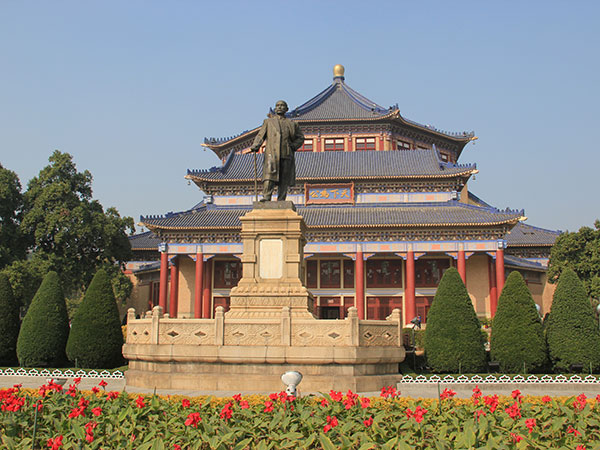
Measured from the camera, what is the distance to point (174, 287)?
140ft

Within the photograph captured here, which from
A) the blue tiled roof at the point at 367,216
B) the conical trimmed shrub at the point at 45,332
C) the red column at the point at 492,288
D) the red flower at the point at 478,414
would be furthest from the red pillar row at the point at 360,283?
the red flower at the point at 478,414

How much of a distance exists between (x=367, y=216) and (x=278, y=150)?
25654mm

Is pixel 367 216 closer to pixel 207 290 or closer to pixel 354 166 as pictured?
pixel 354 166

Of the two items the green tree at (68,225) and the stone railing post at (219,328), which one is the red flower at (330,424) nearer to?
the stone railing post at (219,328)

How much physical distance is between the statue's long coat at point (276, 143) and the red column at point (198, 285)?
2577 cm

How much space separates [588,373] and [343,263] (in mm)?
24625

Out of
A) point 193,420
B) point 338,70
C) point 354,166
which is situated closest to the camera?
point 193,420

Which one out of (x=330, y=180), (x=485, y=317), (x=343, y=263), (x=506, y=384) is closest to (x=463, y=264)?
(x=485, y=317)

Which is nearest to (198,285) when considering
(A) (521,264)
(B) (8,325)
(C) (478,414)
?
(B) (8,325)

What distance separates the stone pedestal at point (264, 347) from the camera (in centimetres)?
1440

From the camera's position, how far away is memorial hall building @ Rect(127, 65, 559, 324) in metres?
40.8

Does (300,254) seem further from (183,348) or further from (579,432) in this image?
(579,432)

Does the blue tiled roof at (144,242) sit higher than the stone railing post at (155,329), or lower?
higher

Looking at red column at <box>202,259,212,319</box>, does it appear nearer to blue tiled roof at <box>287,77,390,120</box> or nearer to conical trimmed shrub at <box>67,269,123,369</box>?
blue tiled roof at <box>287,77,390,120</box>
